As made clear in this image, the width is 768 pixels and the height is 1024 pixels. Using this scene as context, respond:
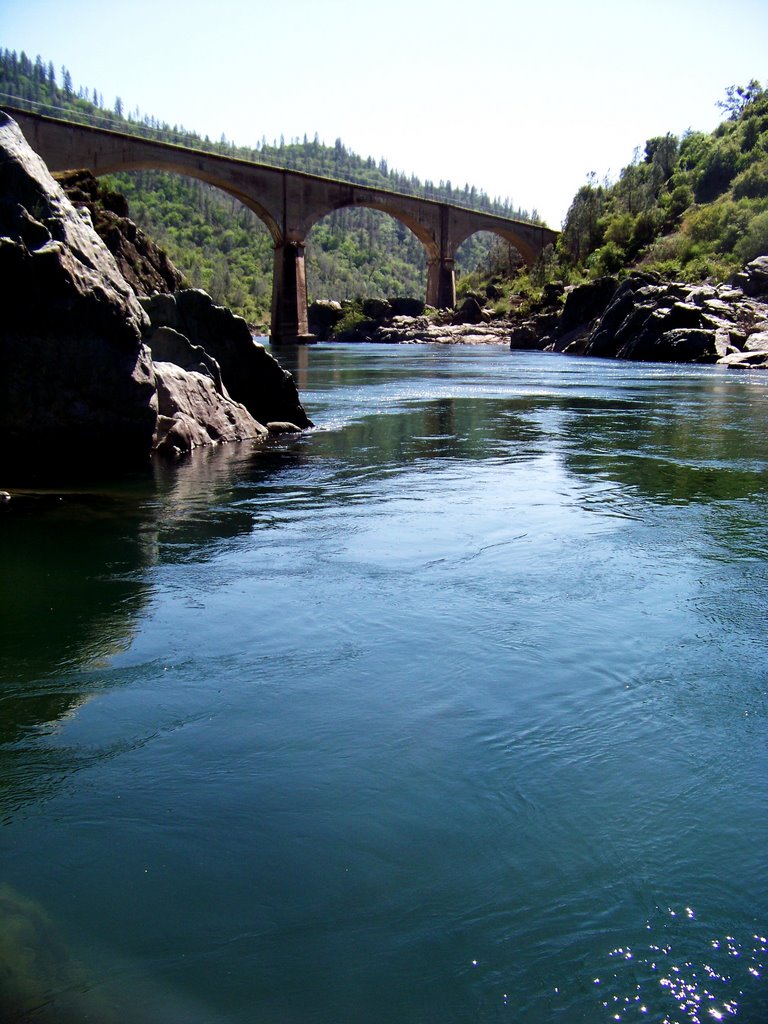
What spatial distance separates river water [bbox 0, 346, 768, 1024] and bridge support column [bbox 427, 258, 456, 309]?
2862 inches

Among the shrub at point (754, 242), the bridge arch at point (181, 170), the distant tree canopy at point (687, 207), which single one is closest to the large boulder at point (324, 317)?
the bridge arch at point (181, 170)

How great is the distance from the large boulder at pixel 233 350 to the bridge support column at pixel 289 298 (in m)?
48.0

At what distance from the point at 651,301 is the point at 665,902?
40079mm

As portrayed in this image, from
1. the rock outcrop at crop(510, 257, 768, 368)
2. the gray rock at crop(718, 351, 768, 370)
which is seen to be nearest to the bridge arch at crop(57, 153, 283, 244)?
the rock outcrop at crop(510, 257, 768, 368)

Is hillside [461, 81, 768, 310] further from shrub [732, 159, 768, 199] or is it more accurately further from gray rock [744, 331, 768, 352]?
gray rock [744, 331, 768, 352]

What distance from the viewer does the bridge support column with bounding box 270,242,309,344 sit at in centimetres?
6162

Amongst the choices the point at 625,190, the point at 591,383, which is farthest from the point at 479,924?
the point at 625,190

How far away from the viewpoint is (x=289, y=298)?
62000mm

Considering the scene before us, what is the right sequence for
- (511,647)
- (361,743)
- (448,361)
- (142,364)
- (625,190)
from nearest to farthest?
(361,743) < (511,647) < (142,364) < (448,361) < (625,190)

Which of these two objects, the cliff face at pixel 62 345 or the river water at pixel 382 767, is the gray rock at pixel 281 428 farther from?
the river water at pixel 382 767

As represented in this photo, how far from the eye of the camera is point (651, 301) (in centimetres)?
4000

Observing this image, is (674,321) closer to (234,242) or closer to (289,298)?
(289,298)

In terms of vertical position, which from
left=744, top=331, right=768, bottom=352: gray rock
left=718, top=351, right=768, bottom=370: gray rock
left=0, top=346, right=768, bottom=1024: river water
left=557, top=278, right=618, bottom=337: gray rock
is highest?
left=557, top=278, right=618, bottom=337: gray rock

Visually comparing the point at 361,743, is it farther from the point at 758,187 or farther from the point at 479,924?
the point at 758,187
